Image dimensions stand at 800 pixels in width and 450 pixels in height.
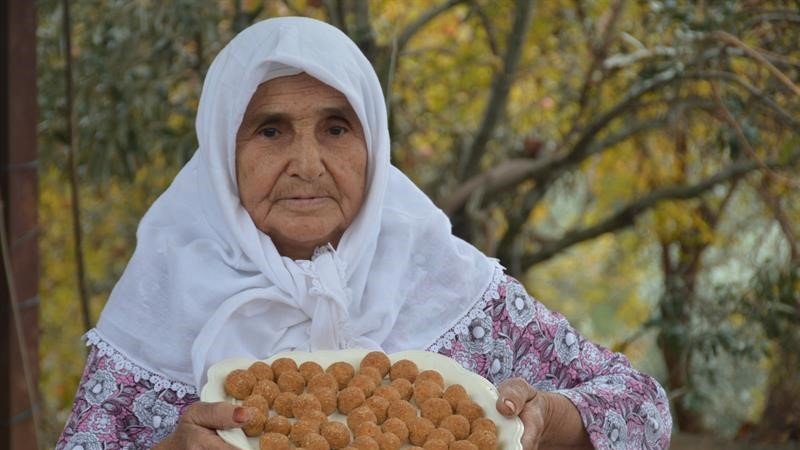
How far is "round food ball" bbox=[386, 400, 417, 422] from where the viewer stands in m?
2.02

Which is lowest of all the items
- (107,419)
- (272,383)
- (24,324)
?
(24,324)

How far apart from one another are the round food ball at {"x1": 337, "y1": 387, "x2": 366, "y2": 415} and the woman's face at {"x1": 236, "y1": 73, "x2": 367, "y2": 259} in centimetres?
29

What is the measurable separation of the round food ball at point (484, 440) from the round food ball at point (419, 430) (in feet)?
0.21

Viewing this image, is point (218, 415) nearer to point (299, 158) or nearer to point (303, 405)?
point (303, 405)

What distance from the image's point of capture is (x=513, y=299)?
2.36 metres

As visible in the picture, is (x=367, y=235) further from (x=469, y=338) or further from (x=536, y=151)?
(x=536, y=151)

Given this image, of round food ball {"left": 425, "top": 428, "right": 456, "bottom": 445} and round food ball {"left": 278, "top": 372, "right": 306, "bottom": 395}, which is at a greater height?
round food ball {"left": 278, "top": 372, "right": 306, "bottom": 395}

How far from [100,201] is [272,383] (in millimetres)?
3897

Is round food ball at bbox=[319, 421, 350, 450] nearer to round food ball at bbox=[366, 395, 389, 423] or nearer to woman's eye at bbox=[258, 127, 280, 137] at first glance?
round food ball at bbox=[366, 395, 389, 423]

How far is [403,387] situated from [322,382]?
124 millimetres

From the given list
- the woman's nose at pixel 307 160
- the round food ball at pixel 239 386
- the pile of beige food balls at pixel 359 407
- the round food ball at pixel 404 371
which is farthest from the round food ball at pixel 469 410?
the woman's nose at pixel 307 160

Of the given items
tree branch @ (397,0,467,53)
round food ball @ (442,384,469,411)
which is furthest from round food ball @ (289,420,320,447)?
tree branch @ (397,0,467,53)

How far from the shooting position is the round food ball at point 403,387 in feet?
6.75

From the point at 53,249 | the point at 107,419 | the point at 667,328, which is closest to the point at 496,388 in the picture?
the point at 107,419
